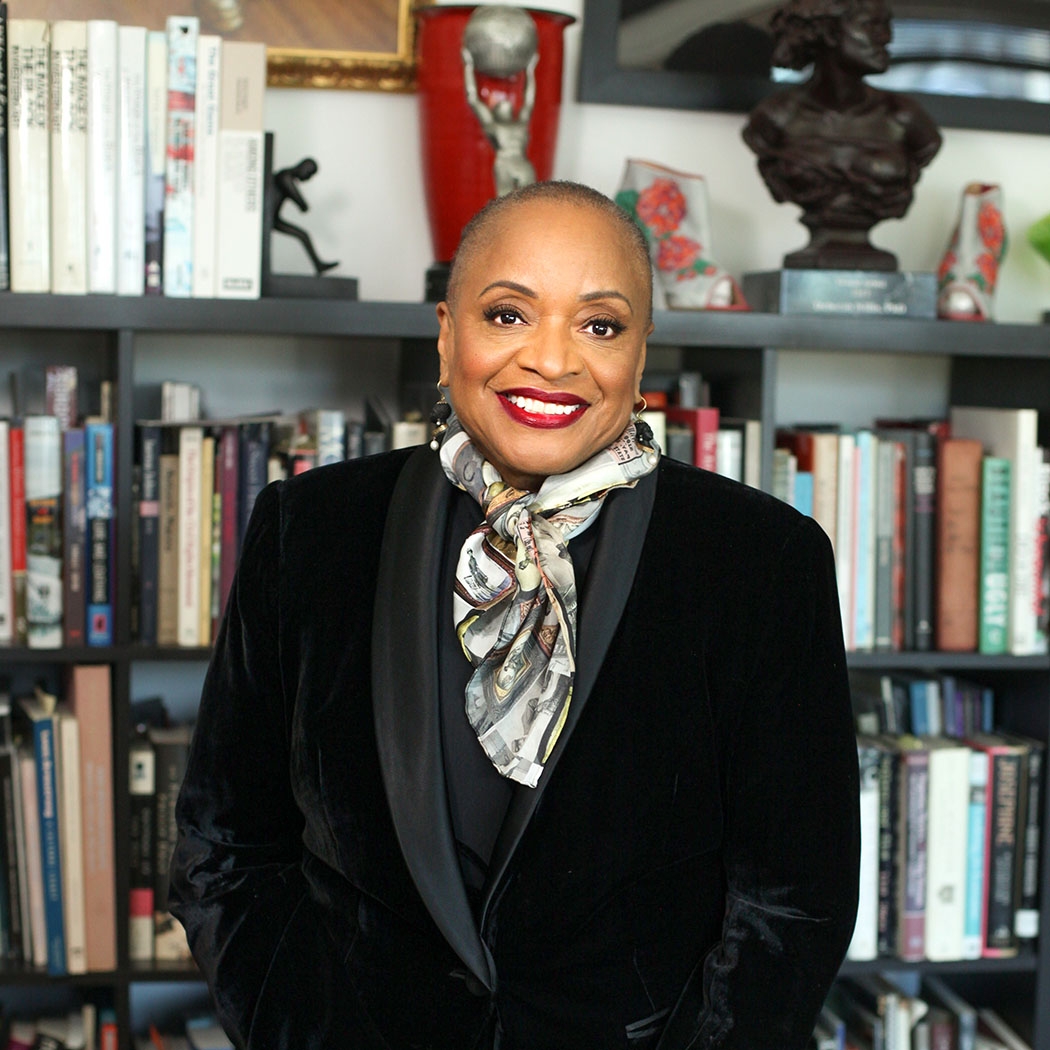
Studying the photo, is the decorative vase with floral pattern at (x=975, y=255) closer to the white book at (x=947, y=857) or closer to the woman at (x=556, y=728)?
the white book at (x=947, y=857)

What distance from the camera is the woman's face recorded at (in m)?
1.12

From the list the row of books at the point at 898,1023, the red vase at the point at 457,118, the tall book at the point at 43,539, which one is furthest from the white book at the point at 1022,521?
the tall book at the point at 43,539

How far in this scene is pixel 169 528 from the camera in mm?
1830

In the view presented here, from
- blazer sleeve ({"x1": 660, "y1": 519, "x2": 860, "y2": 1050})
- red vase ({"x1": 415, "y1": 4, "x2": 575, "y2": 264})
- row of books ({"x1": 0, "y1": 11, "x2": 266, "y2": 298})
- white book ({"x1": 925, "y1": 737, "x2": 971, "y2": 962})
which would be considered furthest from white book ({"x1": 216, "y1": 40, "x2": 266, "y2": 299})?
white book ({"x1": 925, "y1": 737, "x2": 971, "y2": 962})

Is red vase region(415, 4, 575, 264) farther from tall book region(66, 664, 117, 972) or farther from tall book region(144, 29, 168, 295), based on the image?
tall book region(66, 664, 117, 972)

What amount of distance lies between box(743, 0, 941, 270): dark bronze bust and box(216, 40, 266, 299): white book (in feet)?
2.21

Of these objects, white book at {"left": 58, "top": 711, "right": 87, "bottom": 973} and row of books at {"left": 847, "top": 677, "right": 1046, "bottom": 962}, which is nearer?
white book at {"left": 58, "top": 711, "right": 87, "bottom": 973}

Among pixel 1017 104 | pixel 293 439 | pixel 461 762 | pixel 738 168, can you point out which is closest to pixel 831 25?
pixel 738 168

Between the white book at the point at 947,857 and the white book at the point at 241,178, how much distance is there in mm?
1188

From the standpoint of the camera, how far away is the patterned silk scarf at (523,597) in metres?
1.13

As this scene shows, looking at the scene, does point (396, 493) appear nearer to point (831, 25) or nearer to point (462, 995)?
point (462, 995)

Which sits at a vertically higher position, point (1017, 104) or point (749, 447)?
point (1017, 104)

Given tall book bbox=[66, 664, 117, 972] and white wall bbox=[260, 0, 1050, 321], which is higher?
white wall bbox=[260, 0, 1050, 321]

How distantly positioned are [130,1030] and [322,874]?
81 cm
